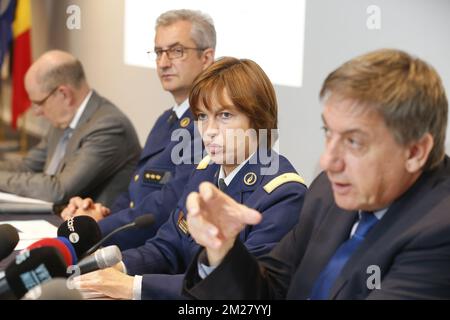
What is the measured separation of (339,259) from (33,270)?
0.68m

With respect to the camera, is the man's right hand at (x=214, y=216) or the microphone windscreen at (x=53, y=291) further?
the man's right hand at (x=214, y=216)

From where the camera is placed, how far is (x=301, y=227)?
1890mm

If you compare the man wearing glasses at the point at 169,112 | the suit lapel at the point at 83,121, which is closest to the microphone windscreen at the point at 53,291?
the man wearing glasses at the point at 169,112

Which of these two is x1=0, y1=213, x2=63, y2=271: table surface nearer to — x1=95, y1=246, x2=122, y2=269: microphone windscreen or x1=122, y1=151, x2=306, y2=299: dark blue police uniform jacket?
x1=122, y1=151, x2=306, y2=299: dark blue police uniform jacket

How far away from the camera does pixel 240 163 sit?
2.31 metres

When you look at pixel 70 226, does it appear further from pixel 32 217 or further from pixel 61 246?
pixel 32 217

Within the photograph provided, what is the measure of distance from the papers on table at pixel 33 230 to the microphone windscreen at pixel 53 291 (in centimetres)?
117

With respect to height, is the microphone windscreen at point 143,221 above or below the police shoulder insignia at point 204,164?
below

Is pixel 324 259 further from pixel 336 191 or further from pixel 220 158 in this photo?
pixel 220 158

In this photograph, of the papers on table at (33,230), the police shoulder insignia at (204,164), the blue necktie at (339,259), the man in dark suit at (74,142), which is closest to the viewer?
the blue necktie at (339,259)

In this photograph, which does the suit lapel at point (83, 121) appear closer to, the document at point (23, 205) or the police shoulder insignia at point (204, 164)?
the document at point (23, 205)

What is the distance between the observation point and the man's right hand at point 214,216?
1526 mm

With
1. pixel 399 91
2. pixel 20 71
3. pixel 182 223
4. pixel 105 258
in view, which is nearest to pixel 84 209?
pixel 182 223

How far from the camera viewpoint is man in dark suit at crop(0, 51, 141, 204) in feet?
11.6
